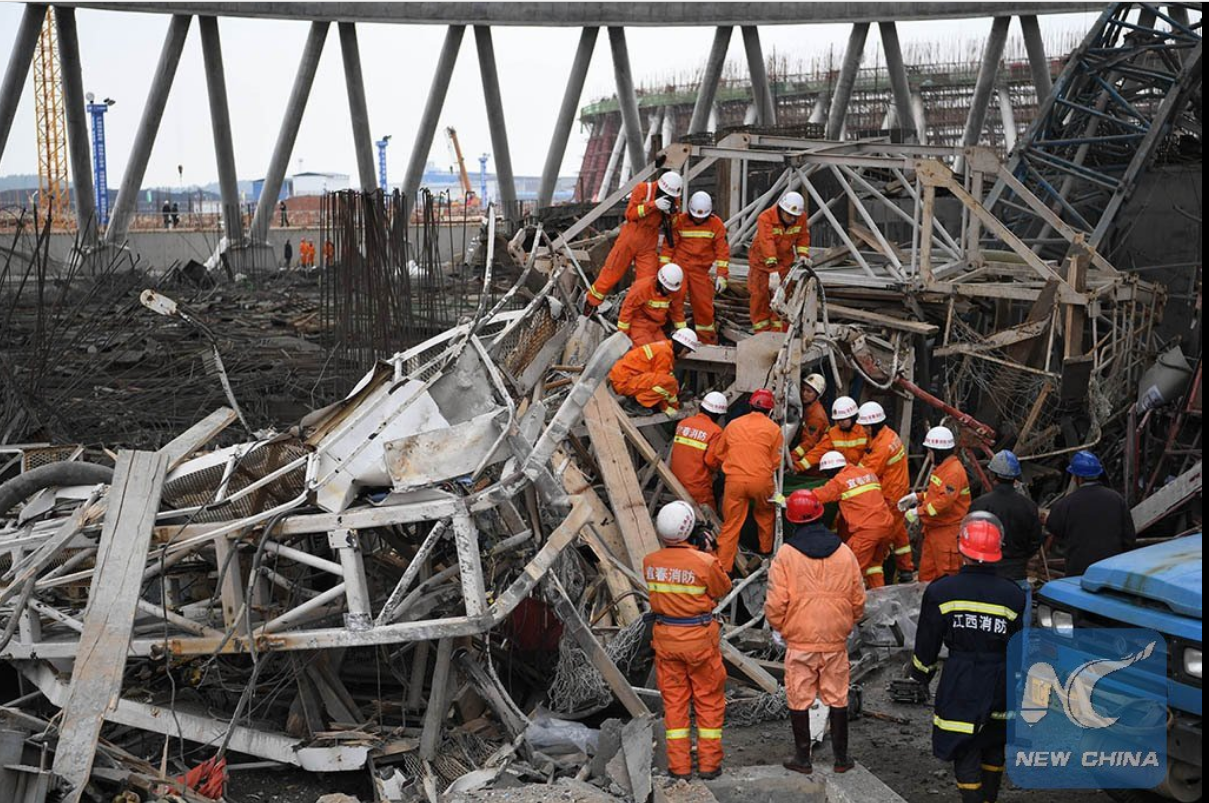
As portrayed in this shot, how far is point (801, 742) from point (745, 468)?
2.94 metres

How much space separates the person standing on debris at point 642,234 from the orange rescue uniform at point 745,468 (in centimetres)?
276

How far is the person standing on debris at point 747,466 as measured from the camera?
979 centimetres

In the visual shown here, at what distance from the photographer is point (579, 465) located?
1055 centimetres

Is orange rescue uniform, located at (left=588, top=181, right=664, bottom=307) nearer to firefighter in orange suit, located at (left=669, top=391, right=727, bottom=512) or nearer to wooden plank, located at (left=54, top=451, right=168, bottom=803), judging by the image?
firefighter in orange suit, located at (left=669, top=391, right=727, bottom=512)

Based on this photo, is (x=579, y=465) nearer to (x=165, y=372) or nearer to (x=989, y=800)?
(x=989, y=800)

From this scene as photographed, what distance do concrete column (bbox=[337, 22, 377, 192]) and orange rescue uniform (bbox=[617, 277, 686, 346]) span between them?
16183 millimetres

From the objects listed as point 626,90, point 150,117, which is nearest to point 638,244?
point 626,90

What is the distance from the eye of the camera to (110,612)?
7.00 m

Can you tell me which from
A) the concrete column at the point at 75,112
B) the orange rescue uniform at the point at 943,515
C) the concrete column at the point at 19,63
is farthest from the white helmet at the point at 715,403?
the concrete column at the point at 19,63

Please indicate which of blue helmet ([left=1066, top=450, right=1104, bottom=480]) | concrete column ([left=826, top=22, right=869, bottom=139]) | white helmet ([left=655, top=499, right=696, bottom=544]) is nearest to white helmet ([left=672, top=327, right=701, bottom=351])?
blue helmet ([left=1066, top=450, right=1104, bottom=480])

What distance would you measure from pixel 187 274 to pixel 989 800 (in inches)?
785

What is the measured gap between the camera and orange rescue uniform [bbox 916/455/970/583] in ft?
31.0

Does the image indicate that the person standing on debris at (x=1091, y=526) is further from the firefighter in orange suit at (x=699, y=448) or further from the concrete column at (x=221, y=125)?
the concrete column at (x=221, y=125)

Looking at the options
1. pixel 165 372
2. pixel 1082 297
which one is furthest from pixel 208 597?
pixel 1082 297
